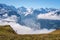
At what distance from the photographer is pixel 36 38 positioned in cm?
10006

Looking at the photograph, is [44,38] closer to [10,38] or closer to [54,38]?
[54,38]

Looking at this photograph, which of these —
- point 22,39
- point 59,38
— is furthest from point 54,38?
point 22,39

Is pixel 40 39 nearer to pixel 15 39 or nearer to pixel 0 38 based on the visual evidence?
pixel 15 39

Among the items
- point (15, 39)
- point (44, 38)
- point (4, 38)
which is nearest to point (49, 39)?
point (44, 38)

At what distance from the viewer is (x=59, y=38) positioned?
98688 mm

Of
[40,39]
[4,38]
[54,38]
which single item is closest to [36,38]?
[40,39]

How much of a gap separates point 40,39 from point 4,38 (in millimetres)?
19944

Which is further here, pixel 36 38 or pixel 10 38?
pixel 36 38

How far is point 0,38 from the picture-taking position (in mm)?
95312

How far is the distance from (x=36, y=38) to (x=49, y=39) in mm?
7867

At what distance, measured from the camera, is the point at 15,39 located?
94.7 metres

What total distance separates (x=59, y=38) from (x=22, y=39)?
68.6ft

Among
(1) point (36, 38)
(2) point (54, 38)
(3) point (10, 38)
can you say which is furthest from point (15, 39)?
(2) point (54, 38)

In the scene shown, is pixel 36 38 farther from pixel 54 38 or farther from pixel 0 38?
pixel 0 38
